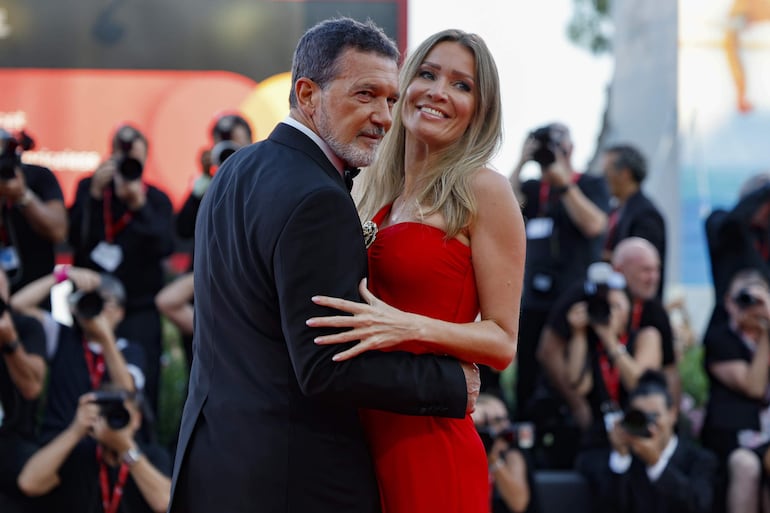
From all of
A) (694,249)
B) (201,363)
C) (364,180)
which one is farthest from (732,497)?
(694,249)

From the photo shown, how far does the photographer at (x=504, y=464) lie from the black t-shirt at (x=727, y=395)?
1162 mm

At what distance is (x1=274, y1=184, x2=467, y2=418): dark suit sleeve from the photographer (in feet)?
8.50

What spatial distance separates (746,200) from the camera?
6.53 metres

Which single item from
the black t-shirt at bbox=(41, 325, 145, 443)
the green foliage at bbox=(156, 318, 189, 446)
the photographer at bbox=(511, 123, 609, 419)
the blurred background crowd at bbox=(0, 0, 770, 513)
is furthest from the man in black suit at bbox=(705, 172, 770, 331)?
the black t-shirt at bbox=(41, 325, 145, 443)

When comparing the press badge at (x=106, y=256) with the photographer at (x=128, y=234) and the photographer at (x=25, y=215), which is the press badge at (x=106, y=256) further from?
the photographer at (x=25, y=215)

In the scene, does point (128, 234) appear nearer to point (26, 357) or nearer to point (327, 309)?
point (26, 357)

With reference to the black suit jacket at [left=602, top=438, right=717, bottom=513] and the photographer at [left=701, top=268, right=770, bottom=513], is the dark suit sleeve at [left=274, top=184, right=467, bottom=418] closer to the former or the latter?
the black suit jacket at [left=602, top=438, right=717, bottom=513]

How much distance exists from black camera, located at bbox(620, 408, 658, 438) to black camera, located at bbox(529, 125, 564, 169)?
1336mm

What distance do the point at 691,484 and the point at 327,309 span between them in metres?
3.79

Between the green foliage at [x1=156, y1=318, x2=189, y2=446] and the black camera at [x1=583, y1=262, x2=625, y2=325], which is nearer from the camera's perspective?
the black camera at [x1=583, y1=262, x2=625, y2=325]

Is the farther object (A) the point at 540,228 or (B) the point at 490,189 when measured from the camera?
(A) the point at 540,228

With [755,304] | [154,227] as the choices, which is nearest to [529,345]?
[755,304]

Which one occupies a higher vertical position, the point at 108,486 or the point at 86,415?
the point at 86,415

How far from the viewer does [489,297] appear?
299 centimetres
